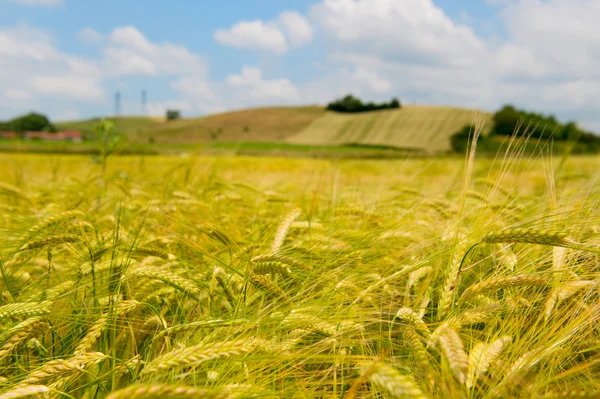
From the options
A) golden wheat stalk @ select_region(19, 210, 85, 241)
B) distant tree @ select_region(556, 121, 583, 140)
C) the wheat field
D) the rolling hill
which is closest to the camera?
the wheat field

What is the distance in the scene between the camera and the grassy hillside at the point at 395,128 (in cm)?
3350

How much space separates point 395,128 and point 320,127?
7.97 metres

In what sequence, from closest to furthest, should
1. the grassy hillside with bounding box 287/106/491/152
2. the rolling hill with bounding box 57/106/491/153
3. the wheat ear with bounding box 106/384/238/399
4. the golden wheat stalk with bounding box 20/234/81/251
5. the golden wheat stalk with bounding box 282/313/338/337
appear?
the wheat ear with bounding box 106/384/238/399 < the golden wheat stalk with bounding box 282/313/338/337 < the golden wheat stalk with bounding box 20/234/81/251 < the grassy hillside with bounding box 287/106/491/152 < the rolling hill with bounding box 57/106/491/153

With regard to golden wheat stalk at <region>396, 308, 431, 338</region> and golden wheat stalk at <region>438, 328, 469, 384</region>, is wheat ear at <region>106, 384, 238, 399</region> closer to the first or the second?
golden wheat stalk at <region>438, 328, 469, 384</region>

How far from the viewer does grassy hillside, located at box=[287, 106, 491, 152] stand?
1319 inches

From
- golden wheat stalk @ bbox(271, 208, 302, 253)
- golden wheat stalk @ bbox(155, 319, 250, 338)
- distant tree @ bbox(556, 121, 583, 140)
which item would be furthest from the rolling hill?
golden wheat stalk @ bbox(155, 319, 250, 338)

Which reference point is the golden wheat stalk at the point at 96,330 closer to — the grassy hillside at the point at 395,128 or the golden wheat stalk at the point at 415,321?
the golden wheat stalk at the point at 415,321

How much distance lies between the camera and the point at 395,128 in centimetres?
3722

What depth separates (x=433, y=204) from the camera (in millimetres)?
2021

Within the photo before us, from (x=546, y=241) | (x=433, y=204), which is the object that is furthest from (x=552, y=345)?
(x=433, y=204)

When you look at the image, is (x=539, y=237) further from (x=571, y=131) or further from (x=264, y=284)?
(x=571, y=131)

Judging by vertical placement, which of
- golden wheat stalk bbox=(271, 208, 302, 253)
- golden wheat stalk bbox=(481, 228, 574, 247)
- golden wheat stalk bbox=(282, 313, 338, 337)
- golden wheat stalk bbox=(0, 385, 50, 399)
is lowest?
golden wheat stalk bbox=(0, 385, 50, 399)

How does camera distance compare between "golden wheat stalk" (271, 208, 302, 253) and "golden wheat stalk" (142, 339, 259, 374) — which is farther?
"golden wheat stalk" (271, 208, 302, 253)

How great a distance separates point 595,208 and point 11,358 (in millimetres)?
1881
